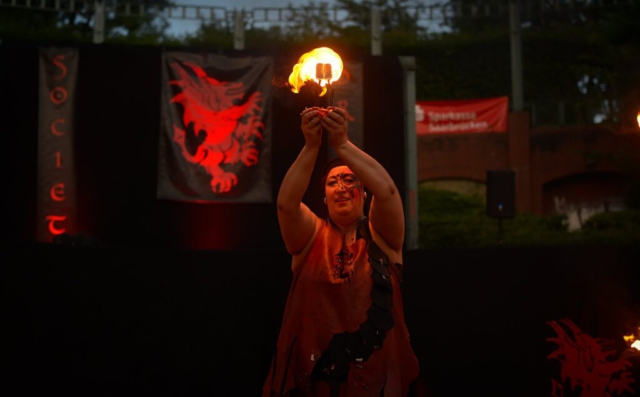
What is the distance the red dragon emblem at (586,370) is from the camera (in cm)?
494

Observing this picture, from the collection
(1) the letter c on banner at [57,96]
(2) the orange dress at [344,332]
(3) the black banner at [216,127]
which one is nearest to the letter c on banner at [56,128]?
(1) the letter c on banner at [57,96]

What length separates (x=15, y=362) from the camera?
4.52 meters

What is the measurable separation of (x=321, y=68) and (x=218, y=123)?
489cm

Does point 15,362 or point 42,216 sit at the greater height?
point 42,216

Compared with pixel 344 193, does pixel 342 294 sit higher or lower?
lower

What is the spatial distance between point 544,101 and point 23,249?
18.8 meters

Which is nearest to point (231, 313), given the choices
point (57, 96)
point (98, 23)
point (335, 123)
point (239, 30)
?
point (335, 123)

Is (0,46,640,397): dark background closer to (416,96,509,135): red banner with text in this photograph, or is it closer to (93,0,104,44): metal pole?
(93,0,104,44): metal pole

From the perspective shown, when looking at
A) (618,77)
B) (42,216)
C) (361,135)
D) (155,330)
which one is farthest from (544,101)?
(155,330)

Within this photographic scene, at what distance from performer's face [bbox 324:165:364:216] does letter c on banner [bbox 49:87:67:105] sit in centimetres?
515

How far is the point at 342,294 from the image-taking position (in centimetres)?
303

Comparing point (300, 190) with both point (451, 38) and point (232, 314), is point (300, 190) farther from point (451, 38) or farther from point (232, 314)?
point (451, 38)

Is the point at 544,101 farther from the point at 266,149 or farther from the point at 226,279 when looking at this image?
the point at 226,279

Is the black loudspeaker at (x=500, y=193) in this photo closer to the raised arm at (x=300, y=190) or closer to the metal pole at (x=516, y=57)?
the raised arm at (x=300, y=190)
